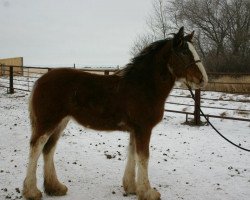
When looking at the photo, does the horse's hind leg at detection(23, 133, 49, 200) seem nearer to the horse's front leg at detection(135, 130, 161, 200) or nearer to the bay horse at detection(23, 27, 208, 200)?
the bay horse at detection(23, 27, 208, 200)

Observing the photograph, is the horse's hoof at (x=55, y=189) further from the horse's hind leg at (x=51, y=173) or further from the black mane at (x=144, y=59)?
the black mane at (x=144, y=59)

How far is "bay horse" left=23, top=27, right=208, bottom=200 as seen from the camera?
171 inches

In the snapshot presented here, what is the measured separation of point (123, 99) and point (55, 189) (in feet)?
5.16

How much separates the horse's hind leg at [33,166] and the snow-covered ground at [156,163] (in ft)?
0.82

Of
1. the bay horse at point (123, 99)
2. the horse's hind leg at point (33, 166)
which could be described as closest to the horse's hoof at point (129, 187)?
the bay horse at point (123, 99)

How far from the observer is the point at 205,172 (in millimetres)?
5660

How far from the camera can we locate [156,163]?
240 inches

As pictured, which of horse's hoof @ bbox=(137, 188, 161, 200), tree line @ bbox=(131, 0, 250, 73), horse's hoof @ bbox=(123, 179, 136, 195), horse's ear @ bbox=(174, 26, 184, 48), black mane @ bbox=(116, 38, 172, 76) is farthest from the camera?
tree line @ bbox=(131, 0, 250, 73)

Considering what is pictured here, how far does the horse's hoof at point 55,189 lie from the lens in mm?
4598

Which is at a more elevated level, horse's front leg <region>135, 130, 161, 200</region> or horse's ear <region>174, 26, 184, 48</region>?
horse's ear <region>174, 26, 184, 48</region>

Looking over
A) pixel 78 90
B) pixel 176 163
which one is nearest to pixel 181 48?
pixel 78 90

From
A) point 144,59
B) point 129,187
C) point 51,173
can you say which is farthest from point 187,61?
point 51,173

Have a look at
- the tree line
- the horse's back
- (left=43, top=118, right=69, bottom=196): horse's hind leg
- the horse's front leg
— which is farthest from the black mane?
the tree line

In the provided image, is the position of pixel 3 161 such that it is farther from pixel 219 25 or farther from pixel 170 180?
pixel 219 25
